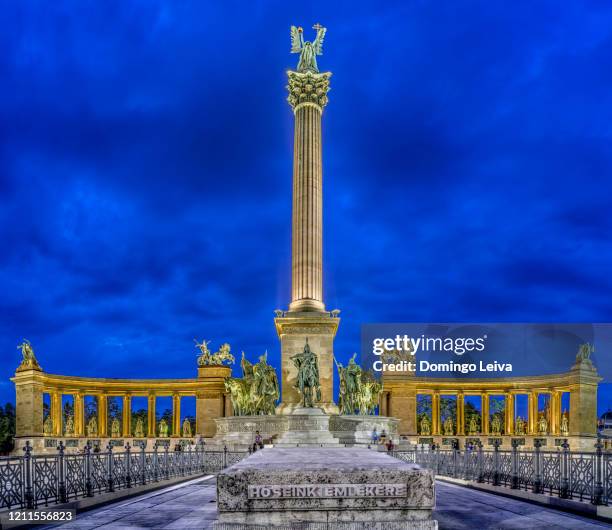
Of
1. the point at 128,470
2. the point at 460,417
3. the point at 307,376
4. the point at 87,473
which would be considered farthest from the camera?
the point at 460,417

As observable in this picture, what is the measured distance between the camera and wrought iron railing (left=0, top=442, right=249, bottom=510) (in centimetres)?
1366

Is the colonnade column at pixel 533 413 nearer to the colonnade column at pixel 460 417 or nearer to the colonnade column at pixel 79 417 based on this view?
the colonnade column at pixel 460 417

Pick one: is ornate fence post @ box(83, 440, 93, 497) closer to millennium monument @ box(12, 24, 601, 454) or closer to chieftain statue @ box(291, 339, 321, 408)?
millennium monument @ box(12, 24, 601, 454)

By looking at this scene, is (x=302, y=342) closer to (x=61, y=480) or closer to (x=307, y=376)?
(x=307, y=376)

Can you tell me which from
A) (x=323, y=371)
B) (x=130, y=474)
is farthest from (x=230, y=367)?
(x=130, y=474)

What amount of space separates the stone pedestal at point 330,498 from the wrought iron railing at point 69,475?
8233 millimetres

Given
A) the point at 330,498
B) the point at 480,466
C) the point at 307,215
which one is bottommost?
the point at 480,466

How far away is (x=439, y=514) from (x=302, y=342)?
2699 centimetres

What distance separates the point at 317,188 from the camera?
4459 centimetres

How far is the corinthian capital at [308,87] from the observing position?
45812 mm

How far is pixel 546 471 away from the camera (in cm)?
1752

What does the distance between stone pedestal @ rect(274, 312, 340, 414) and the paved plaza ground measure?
21.7m

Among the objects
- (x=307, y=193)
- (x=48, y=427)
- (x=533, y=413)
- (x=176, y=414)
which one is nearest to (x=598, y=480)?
(x=307, y=193)

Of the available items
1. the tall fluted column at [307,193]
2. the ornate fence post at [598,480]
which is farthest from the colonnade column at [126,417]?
the ornate fence post at [598,480]
